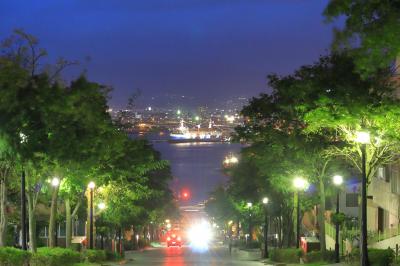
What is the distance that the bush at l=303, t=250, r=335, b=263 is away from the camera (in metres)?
38.5

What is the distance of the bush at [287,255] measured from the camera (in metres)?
41.8

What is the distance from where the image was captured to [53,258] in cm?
2820

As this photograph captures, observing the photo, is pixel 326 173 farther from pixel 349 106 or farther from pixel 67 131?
pixel 67 131

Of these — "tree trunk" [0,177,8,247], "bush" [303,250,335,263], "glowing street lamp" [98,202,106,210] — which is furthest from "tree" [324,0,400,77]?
"glowing street lamp" [98,202,106,210]

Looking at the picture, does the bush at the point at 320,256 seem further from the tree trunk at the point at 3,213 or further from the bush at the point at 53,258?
the tree trunk at the point at 3,213

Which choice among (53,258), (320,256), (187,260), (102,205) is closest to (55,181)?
(53,258)

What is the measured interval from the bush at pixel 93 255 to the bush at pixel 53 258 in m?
4.78

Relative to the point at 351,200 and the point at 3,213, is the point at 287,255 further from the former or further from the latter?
the point at 351,200

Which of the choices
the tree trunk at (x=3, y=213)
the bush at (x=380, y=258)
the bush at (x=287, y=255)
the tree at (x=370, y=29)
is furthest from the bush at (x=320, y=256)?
the tree at (x=370, y=29)

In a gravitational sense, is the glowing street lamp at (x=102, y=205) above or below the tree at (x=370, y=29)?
below

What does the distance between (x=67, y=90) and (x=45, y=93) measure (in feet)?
4.39

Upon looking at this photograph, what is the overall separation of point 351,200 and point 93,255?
Answer: 41109 millimetres

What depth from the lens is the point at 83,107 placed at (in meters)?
24.5

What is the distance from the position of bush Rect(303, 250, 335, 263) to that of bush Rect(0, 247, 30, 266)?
18.3m
